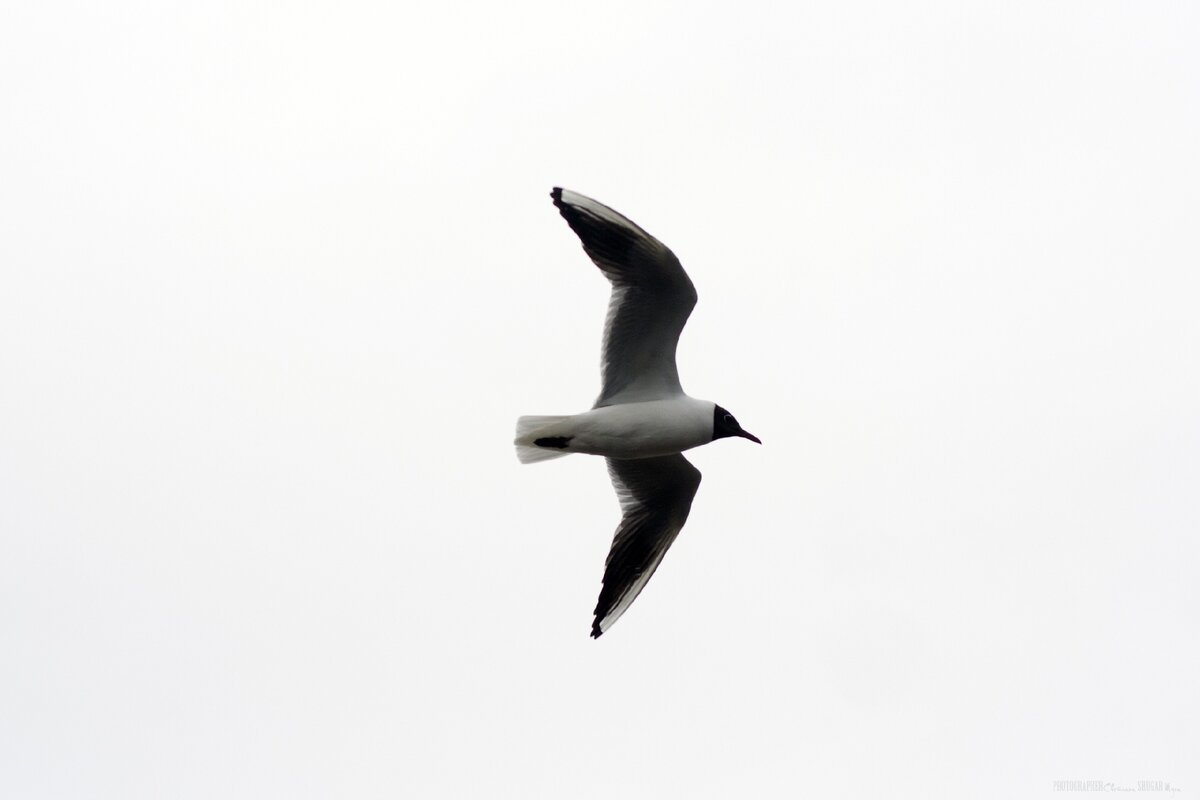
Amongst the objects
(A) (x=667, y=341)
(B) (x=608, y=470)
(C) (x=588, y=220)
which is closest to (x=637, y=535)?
(B) (x=608, y=470)

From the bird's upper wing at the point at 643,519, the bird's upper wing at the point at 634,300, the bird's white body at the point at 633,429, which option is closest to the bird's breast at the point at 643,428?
the bird's white body at the point at 633,429

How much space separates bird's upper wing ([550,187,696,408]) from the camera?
10.8 metres

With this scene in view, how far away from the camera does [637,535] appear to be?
39.6 ft

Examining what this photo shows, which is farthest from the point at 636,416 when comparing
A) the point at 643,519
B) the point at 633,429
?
the point at 643,519

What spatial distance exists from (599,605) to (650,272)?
250 cm

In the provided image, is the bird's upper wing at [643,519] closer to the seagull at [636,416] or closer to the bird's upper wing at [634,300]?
the seagull at [636,416]

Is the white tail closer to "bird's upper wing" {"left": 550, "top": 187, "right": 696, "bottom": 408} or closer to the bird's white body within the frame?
the bird's white body

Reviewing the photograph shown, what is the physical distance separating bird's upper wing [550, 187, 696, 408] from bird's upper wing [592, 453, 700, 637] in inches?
30.8

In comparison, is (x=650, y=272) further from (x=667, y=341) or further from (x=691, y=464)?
(x=691, y=464)

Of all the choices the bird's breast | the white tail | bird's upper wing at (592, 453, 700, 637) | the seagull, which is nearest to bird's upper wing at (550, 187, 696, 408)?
the seagull

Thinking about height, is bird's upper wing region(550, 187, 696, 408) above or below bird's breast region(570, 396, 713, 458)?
above

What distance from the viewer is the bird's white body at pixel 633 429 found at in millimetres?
11156

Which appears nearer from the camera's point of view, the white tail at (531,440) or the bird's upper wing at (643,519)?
the white tail at (531,440)

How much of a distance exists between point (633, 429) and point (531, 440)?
692 millimetres
